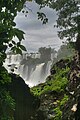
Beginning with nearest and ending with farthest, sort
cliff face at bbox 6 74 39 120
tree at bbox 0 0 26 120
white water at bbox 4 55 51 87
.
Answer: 1. tree at bbox 0 0 26 120
2. cliff face at bbox 6 74 39 120
3. white water at bbox 4 55 51 87

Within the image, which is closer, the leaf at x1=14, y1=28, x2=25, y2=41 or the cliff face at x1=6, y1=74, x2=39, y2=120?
the leaf at x1=14, y1=28, x2=25, y2=41

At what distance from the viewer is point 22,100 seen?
13203mm

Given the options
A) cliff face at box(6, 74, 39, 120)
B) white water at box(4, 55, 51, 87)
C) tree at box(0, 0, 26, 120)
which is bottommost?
tree at box(0, 0, 26, 120)

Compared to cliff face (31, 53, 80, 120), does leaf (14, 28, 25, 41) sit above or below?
below

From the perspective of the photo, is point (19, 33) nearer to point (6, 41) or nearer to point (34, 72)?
point (6, 41)

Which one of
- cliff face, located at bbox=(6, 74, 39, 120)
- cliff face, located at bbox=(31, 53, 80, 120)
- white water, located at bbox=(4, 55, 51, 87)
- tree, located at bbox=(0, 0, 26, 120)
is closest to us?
tree, located at bbox=(0, 0, 26, 120)

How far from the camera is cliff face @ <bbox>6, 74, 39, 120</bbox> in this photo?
12.7 metres

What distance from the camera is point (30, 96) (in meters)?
14.0

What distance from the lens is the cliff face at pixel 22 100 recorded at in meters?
12.7

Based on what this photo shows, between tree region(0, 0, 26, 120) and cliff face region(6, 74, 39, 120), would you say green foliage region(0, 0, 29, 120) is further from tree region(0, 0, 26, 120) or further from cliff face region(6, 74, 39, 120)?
cliff face region(6, 74, 39, 120)

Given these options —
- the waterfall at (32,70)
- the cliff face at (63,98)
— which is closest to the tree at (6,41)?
the cliff face at (63,98)

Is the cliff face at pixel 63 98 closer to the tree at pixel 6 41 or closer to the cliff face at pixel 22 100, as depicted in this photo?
the cliff face at pixel 22 100

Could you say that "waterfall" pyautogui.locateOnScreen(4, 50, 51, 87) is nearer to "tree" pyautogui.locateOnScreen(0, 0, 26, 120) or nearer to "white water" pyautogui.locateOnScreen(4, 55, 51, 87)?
"white water" pyautogui.locateOnScreen(4, 55, 51, 87)

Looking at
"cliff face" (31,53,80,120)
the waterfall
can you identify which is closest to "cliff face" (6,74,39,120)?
"cliff face" (31,53,80,120)
